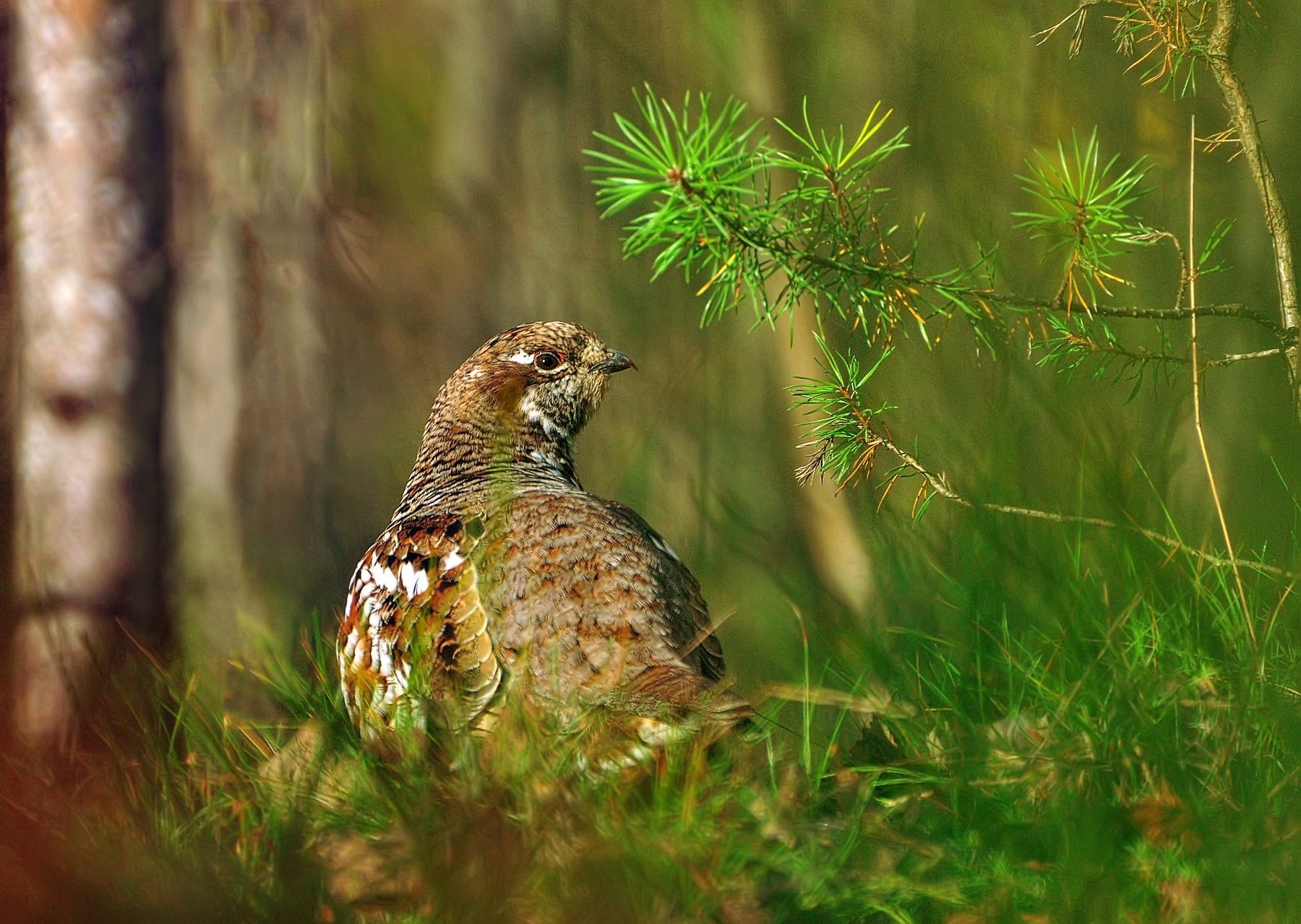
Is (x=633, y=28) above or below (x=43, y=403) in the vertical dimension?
above

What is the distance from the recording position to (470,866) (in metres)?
2.21

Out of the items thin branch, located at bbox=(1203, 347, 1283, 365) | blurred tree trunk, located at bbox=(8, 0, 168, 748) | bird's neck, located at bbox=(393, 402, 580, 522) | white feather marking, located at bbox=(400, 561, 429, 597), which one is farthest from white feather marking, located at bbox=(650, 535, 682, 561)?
blurred tree trunk, located at bbox=(8, 0, 168, 748)

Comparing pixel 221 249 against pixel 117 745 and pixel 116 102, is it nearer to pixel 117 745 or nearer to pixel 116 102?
pixel 116 102

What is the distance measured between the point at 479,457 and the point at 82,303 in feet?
6.35

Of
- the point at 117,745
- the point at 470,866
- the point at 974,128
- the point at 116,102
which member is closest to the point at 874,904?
the point at 470,866

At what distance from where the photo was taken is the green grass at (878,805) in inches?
84.8

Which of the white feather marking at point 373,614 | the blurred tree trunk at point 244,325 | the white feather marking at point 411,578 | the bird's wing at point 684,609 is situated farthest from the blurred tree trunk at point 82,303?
the bird's wing at point 684,609

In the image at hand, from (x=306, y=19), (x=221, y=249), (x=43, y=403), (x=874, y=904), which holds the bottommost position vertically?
(x=874, y=904)

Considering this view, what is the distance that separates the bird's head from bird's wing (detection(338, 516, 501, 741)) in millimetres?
794

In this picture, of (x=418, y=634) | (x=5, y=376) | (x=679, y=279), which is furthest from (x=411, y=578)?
(x=679, y=279)

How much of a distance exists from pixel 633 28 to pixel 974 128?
10.6 feet

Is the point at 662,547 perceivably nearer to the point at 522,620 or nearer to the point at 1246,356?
the point at 522,620

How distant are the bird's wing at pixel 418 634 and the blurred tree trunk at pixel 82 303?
156 centimetres

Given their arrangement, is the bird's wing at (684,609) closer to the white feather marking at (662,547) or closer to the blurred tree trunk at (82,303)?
the white feather marking at (662,547)
